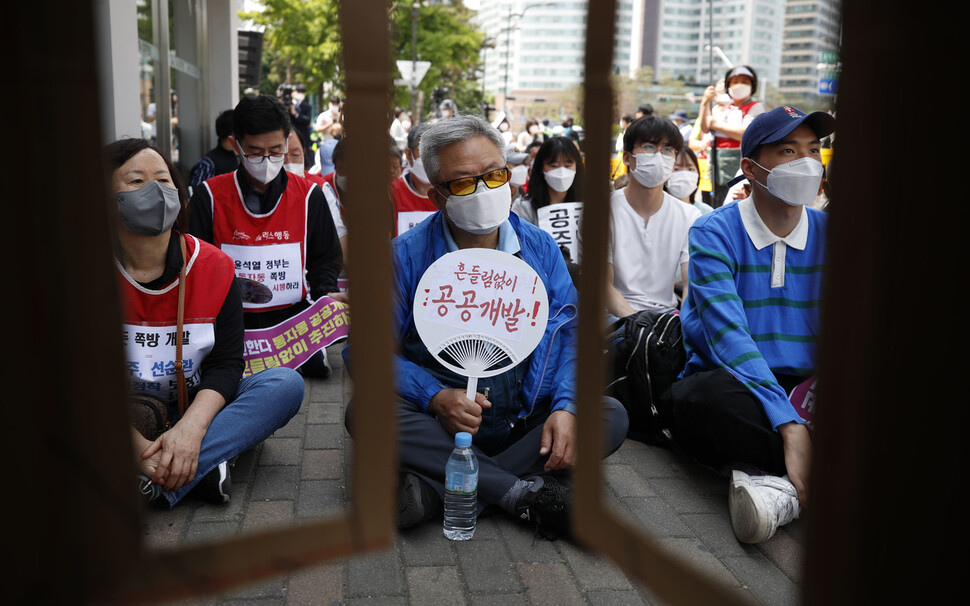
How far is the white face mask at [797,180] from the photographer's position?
2.40 meters

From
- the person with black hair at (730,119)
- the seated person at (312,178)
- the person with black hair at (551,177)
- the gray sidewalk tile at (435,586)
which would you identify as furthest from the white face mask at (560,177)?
the gray sidewalk tile at (435,586)

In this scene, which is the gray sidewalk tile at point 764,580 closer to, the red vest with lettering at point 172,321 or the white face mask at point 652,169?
the red vest with lettering at point 172,321

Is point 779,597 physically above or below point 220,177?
below

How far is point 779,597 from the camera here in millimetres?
2041

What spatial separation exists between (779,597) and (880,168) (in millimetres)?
1878

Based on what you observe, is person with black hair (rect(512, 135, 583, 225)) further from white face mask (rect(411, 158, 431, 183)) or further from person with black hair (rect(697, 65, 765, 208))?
person with black hair (rect(697, 65, 765, 208))

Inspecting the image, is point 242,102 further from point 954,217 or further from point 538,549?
point 954,217

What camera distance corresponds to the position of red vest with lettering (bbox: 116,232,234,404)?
234cm

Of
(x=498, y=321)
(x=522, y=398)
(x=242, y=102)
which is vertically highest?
(x=242, y=102)

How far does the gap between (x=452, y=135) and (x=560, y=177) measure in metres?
1.84

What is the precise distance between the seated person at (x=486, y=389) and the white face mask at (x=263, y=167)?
46.3 inches

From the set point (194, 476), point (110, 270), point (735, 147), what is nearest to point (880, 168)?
Result: point (110, 270)

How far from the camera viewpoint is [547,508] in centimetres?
231

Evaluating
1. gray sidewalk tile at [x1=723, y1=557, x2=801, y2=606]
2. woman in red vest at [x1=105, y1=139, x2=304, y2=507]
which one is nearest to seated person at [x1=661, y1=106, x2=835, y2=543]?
gray sidewalk tile at [x1=723, y1=557, x2=801, y2=606]
